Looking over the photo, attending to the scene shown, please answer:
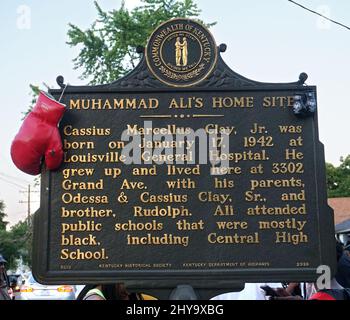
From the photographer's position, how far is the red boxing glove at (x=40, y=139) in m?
4.98

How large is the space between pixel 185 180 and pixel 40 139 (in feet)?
5.03

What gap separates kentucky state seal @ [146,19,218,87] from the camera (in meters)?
5.35

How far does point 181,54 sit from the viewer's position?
5.34 m

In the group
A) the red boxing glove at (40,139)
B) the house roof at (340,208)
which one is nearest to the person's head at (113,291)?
the red boxing glove at (40,139)

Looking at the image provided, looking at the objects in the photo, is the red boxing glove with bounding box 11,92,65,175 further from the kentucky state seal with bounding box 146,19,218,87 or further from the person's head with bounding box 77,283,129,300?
the person's head with bounding box 77,283,129,300

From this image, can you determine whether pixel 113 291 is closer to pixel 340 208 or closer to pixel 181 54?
pixel 181 54

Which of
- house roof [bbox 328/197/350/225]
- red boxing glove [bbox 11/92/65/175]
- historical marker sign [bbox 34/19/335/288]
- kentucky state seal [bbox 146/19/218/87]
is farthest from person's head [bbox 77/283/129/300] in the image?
house roof [bbox 328/197/350/225]

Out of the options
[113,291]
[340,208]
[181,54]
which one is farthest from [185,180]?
[340,208]

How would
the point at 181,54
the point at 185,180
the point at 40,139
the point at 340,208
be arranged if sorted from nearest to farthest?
the point at 40,139
the point at 185,180
the point at 181,54
the point at 340,208

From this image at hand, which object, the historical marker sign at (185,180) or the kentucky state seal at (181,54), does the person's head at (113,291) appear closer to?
the historical marker sign at (185,180)

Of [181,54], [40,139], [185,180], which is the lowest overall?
[185,180]

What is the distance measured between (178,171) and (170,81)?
0.99m

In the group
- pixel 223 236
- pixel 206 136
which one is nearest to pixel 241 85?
pixel 206 136

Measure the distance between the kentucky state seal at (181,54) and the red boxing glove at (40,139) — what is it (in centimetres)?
114
